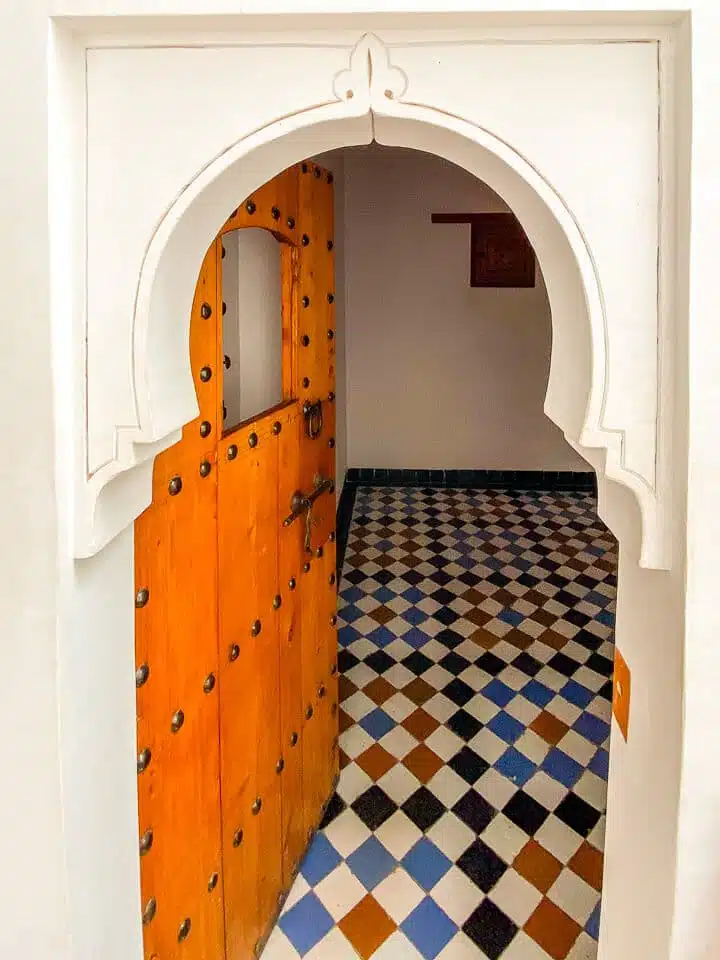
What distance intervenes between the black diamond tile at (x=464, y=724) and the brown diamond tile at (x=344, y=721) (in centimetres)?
38

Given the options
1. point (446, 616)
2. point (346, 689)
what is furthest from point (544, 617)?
point (346, 689)

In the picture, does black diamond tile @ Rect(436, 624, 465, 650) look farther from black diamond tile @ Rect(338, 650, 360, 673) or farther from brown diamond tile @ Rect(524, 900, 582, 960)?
brown diamond tile @ Rect(524, 900, 582, 960)

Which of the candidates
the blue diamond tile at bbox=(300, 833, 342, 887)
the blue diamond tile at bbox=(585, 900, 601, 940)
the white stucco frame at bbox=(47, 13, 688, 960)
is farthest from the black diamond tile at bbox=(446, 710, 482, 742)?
the white stucco frame at bbox=(47, 13, 688, 960)

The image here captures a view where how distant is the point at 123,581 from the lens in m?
1.23

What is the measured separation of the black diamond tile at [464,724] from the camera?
9.78ft

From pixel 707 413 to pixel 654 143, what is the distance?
1.19 ft

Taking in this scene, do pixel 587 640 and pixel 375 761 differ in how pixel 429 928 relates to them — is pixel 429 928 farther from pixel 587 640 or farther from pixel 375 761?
pixel 587 640

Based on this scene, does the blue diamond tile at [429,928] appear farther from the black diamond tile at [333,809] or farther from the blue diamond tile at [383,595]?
the blue diamond tile at [383,595]

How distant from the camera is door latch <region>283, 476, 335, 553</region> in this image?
6.89ft

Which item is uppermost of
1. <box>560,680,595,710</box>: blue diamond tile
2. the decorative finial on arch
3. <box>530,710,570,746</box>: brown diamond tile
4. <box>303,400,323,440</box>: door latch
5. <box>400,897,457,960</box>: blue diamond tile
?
the decorative finial on arch

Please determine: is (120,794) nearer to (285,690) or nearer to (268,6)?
(285,690)

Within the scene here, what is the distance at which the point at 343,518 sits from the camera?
5078 millimetres

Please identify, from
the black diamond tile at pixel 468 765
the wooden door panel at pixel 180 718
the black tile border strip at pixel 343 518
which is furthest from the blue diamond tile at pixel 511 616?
the wooden door panel at pixel 180 718

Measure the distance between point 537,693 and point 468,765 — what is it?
0.57m
